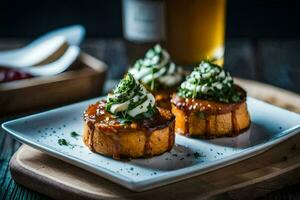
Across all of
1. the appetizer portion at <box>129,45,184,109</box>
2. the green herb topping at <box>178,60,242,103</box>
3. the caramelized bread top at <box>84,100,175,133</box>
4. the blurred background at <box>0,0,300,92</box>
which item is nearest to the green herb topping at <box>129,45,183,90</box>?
the appetizer portion at <box>129,45,184,109</box>

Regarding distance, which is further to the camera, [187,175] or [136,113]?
[136,113]

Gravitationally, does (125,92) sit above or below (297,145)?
above

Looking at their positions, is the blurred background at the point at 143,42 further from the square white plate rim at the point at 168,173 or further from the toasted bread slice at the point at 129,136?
the toasted bread slice at the point at 129,136

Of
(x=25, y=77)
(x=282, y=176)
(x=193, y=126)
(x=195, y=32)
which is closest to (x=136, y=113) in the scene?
(x=193, y=126)

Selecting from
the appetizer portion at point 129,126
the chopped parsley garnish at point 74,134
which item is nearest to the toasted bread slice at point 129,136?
the appetizer portion at point 129,126

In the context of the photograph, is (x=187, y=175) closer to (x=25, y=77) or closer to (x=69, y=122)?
(x=69, y=122)
